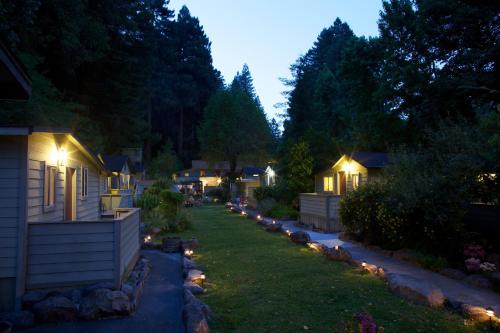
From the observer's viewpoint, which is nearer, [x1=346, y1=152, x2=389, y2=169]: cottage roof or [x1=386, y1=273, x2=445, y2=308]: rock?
[x1=386, y1=273, x2=445, y2=308]: rock

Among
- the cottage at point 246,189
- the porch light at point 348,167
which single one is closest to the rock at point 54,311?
the porch light at point 348,167

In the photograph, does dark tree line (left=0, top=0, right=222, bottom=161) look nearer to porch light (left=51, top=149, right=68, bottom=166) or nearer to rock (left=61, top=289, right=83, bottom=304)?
→ porch light (left=51, top=149, right=68, bottom=166)

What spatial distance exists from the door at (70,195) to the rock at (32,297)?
364 centimetres

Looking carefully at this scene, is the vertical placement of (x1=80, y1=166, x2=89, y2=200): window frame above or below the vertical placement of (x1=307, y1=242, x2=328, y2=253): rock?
above

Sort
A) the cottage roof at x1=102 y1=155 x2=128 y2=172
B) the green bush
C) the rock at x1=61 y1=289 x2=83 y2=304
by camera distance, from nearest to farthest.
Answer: the rock at x1=61 y1=289 x2=83 y2=304 < the green bush < the cottage roof at x1=102 y1=155 x2=128 y2=172

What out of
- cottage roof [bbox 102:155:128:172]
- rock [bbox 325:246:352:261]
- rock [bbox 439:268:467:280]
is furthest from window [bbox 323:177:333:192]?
rock [bbox 439:268:467:280]

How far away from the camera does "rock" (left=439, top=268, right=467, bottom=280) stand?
8.08 metres

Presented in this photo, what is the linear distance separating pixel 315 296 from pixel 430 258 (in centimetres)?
352

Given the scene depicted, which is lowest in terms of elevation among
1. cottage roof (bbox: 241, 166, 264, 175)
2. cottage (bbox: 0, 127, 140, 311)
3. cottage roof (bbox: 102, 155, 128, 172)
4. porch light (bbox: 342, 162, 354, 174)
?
cottage (bbox: 0, 127, 140, 311)

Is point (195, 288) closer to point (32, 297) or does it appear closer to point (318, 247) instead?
point (32, 297)

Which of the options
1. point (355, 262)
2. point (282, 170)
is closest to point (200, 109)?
point (282, 170)

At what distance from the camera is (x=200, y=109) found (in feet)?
232

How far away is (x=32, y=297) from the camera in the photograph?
20.4ft

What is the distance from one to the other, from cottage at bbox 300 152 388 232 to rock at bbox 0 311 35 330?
9.87m
